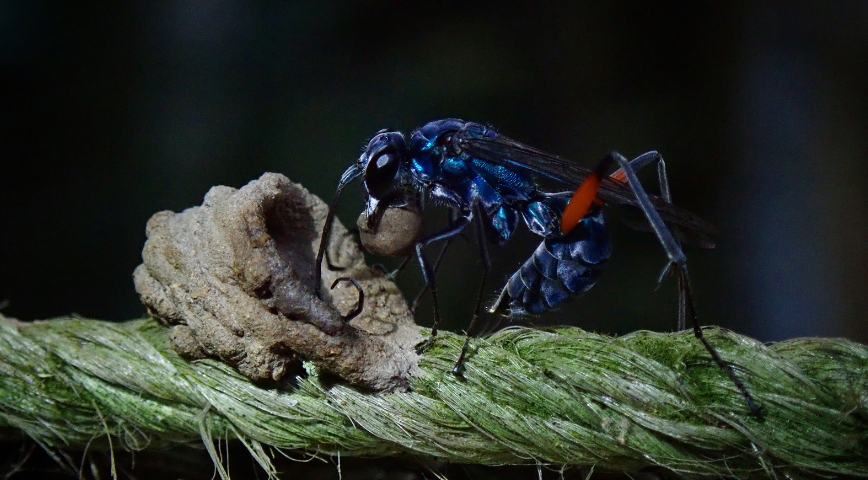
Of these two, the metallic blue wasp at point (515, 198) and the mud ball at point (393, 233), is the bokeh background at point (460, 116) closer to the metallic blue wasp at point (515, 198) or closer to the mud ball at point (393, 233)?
the metallic blue wasp at point (515, 198)

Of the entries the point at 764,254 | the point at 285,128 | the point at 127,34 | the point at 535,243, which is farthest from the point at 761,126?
the point at 127,34

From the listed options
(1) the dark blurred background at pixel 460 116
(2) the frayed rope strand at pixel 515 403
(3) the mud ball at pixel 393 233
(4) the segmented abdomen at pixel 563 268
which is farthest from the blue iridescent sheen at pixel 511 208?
(1) the dark blurred background at pixel 460 116

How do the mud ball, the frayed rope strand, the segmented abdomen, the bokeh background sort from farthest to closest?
the bokeh background
the segmented abdomen
the mud ball
the frayed rope strand

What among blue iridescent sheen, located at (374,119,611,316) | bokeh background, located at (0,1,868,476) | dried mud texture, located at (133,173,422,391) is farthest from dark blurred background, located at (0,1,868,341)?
dried mud texture, located at (133,173,422,391)

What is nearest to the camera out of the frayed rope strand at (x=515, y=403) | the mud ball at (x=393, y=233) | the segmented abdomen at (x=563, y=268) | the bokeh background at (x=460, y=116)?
the frayed rope strand at (x=515, y=403)

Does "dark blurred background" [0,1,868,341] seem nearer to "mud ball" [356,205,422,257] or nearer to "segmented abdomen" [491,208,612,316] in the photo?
"segmented abdomen" [491,208,612,316]

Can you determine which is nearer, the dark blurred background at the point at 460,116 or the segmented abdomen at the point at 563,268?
the segmented abdomen at the point at 563,268
